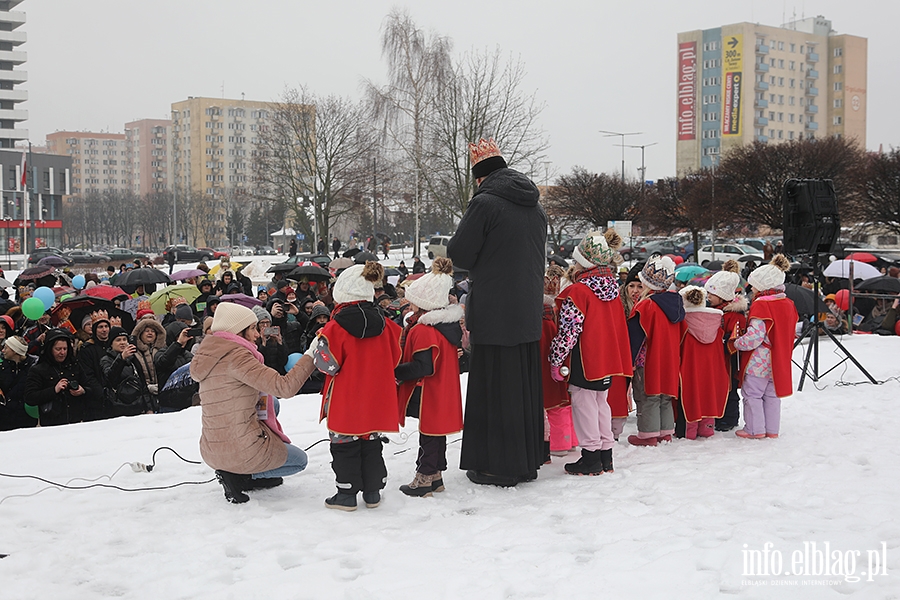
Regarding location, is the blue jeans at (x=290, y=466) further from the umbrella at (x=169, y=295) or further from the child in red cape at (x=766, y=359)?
the umbrella at (x=169, y=295)

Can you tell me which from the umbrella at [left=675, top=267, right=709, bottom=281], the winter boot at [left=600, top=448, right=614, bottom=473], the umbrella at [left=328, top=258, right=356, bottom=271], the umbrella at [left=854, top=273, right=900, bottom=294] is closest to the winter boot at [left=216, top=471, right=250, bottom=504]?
the winter boot at [left=600, top=448, right=614, bottom=473]

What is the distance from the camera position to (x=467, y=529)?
466 centimetres

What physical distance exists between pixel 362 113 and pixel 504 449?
128 feet

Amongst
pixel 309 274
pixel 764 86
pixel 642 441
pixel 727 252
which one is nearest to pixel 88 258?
Result: pixel 727 252

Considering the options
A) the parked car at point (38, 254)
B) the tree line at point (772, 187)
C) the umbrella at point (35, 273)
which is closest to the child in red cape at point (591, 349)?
the umbrella at point (35, 273)

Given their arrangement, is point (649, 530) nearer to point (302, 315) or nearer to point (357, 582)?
point (357, 582)

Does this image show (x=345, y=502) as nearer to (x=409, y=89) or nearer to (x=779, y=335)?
(x=779, y=335)

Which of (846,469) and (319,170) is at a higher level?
(319,170)

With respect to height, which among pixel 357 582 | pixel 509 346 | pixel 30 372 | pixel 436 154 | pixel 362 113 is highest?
pixel 362 113

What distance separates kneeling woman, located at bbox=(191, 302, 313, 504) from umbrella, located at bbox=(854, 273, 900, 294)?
42.4 ft

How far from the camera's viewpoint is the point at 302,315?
1125cm

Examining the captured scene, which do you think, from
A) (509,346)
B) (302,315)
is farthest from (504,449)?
(302,315)

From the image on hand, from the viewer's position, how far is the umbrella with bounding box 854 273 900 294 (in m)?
14.5

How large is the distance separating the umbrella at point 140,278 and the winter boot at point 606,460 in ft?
37.0
